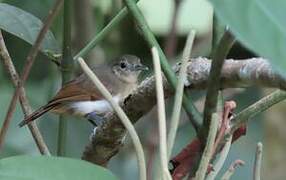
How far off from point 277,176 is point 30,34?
1.50 m

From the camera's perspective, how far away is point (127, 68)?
9.84 ft

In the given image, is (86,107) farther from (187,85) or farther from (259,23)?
(259,23)

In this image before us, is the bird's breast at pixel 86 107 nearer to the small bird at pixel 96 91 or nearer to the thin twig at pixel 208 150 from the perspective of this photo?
the small bird at pixel 96 91

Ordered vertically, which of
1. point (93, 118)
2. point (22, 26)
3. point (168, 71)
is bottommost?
point (93, 118)

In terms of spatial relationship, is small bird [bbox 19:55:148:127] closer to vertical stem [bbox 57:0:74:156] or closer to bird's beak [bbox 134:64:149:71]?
bird's beak [bbox 134:64:149:71]

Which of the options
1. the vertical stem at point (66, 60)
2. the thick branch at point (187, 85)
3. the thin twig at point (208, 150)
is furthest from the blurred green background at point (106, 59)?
the thin twig at point (208, 150)

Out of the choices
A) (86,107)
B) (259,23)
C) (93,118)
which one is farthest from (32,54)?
(86,107)

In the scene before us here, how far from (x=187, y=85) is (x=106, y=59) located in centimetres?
196

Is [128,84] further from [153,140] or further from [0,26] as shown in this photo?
[0,26]

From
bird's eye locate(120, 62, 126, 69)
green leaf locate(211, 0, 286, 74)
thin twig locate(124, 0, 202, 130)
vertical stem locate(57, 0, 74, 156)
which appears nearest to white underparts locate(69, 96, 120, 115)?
bird's eye locate(120, 62, 126, 69)

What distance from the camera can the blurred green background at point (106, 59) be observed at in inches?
93.5

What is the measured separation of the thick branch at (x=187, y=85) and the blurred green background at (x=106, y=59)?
818mm

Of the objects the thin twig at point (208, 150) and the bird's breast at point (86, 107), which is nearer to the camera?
the thin twig at point (208, 150)

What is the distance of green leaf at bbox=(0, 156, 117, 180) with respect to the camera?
2.67 feet
